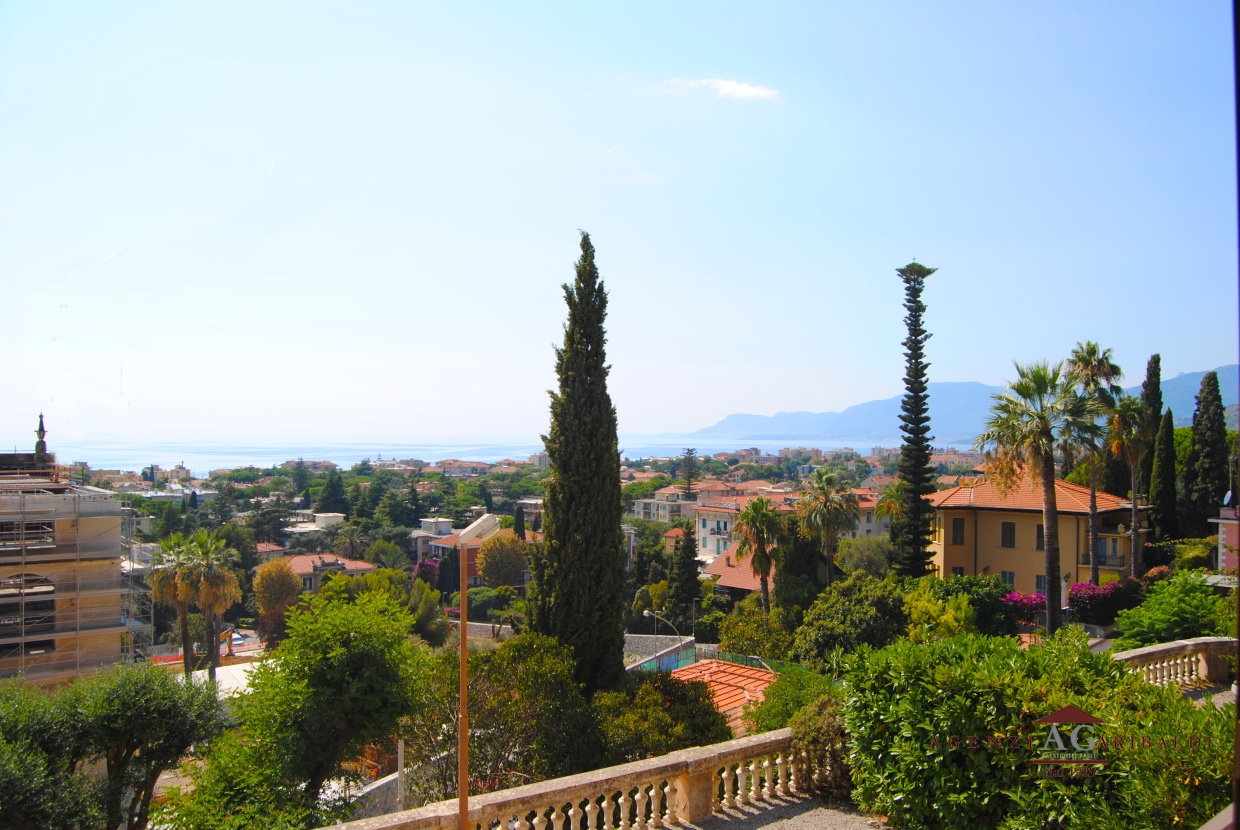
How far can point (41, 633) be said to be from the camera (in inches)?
806

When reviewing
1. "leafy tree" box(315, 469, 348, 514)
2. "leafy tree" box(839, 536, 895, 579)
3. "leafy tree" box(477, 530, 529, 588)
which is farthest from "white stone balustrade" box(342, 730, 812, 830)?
"leafy tree" box(315, 469, 348, 514)

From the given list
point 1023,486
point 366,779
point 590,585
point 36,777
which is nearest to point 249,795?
point 36,777

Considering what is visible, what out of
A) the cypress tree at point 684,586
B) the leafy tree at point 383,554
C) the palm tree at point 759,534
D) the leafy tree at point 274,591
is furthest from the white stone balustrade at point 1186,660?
the leafy tree at point 383,554

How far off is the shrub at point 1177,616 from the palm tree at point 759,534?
18.1 meters

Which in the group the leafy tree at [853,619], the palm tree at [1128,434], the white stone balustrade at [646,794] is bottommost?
the leafy tree at [853,619]

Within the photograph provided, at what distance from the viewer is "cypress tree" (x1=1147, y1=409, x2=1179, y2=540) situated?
30.9 meters

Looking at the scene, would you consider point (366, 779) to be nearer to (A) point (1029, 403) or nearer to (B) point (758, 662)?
(B) point (758, 662)

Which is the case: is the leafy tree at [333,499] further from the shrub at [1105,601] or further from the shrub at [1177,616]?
the shrub at [1177,616]

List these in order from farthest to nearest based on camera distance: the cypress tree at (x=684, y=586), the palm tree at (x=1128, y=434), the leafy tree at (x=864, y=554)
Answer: the cypress tree at (x=684, y=586)
the leafy tree at (x=864, y=554)
the palm tree at (x=1128, y=434)

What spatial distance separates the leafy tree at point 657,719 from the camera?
10.5 metres

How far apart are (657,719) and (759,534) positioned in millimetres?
21590

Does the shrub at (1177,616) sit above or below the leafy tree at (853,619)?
above

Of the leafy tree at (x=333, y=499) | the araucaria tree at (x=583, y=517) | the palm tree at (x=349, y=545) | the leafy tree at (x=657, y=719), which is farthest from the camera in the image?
the leafy tree at (x=333, y=499)

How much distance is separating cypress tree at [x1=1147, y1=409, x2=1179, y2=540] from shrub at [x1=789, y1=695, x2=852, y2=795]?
98.0ft
